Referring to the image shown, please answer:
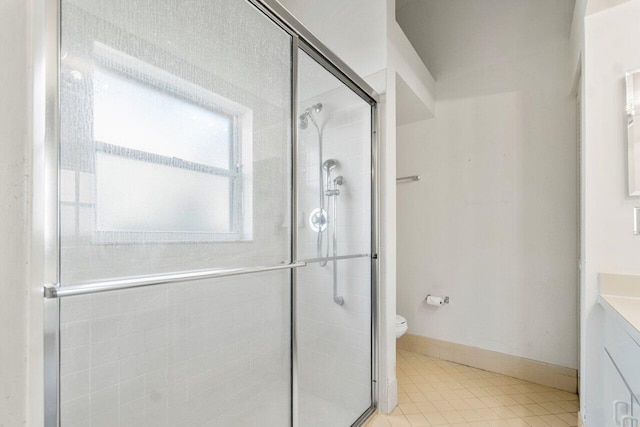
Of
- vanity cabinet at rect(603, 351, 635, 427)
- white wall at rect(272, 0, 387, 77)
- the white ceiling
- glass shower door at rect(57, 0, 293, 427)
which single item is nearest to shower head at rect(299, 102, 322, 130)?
glass shower door at rect(57, 0, 293, 427)

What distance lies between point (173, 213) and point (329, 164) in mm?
851

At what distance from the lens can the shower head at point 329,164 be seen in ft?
5.18

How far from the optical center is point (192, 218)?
3.21ft

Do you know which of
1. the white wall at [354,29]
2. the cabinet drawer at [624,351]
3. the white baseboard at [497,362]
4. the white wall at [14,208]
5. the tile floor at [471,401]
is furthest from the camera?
the white baseboard at [497,362]

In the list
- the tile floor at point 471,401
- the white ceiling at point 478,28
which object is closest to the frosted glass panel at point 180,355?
the tile floor at point 471,401

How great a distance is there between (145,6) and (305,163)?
0.77 m

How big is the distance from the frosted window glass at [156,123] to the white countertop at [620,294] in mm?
1558

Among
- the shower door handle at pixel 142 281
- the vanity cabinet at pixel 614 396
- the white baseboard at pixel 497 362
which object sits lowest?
the white baseboard at pixel 497 362

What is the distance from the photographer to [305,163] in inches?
56.6

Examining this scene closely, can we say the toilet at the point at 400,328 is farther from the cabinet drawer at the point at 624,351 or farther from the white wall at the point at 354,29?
the white wall at the point at 354,29

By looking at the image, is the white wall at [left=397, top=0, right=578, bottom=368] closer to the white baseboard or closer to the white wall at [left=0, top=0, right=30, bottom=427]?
the white baseboard

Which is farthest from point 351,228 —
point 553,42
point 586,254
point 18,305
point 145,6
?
point 553,42

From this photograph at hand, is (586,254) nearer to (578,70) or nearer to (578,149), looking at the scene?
(578,149)

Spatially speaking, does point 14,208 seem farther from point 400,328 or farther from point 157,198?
point 400,328
